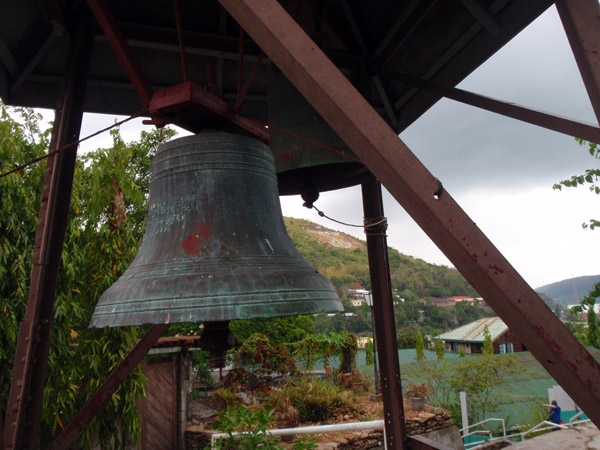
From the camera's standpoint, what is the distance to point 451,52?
103 inches

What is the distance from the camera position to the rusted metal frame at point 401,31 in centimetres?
254

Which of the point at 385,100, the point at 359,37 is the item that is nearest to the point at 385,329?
the point at 385,100

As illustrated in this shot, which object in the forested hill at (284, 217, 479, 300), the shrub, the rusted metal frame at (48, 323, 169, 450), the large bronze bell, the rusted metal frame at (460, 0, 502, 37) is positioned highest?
the forested hill at (284, 217, 479, 300)

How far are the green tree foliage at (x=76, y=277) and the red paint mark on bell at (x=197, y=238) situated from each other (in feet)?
11.9

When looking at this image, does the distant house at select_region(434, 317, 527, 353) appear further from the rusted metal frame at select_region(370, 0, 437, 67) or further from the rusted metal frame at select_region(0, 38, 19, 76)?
the rusted metal frame at select_region(0, 38, 19, 76)

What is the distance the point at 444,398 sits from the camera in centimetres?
1253

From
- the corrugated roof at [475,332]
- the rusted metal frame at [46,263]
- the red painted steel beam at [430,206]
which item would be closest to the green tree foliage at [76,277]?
the rusted metal frame at [46,263]

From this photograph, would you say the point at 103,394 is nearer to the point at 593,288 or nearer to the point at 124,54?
the point at 124,54

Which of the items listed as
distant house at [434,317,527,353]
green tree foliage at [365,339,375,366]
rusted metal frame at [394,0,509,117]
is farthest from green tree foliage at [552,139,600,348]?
distant house at [434,317,527,353]

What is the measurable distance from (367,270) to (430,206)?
211ft

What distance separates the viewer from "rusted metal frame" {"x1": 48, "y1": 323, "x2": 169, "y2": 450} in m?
2.22

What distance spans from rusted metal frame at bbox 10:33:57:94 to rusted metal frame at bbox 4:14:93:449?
1.02 feet

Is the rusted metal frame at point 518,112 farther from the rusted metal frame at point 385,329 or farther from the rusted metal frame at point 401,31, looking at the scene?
the rusted metal frame at point 385,329

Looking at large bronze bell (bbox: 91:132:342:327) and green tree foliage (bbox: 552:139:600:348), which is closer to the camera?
large bronze bell (bbox: 91:132:342:327)
